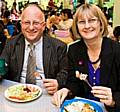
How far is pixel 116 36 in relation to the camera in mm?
3125

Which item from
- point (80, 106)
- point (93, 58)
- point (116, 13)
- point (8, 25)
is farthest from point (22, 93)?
point (8, 25)

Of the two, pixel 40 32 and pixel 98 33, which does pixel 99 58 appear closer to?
pixel 98 33

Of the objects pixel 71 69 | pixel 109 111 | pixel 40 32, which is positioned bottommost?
pixel 109 111

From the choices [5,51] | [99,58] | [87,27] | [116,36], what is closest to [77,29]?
[87,27]

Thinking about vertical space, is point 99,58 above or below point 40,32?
below

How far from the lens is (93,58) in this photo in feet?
5.49

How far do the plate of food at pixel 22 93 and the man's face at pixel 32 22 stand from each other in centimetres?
42

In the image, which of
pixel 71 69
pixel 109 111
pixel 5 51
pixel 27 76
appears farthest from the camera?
pixel 5 51

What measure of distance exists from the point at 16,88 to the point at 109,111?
616mm

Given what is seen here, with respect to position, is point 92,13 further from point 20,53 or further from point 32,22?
point 20,53

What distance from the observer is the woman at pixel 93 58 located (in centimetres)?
159

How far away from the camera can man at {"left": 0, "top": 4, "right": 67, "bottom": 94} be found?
1860 millimetres

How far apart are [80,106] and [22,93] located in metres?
0.41

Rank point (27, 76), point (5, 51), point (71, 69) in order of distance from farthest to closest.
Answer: point (5, 51), point (27, 76), point (71, 69)
